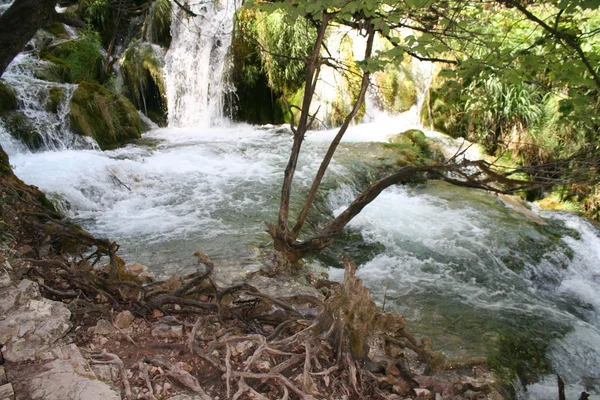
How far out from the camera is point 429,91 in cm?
1006

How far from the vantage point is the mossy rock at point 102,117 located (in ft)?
27.1

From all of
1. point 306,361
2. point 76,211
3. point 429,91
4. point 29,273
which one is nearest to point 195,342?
point 306,361

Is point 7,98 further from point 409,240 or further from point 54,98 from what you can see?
point 409,240

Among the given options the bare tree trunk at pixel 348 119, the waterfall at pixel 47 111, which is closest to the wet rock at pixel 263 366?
the bare tree trunk at pixel 348 119

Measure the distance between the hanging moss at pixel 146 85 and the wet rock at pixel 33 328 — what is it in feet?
34.6

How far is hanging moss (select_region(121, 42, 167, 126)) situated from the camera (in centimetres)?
1188

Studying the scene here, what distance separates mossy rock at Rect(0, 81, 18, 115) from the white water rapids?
281 millimetres

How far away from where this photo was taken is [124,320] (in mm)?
2092

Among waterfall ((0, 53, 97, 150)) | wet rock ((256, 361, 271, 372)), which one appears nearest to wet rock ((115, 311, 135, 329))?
wet rock ((256, 361, 271, 372))

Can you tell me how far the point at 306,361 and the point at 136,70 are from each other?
12055mm

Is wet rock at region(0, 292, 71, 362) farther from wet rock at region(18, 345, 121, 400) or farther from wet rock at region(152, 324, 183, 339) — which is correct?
wet rock at region(152, 324, 183, 339)

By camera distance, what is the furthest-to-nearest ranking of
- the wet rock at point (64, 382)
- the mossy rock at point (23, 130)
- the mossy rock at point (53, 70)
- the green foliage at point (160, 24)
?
the green foliage at point (160, 24)
the mossy rock at point (53, 70)
the mossy rock at point (23, 130)
the wet rock at point (64, 382)

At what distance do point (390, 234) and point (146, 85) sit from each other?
30.5 ft

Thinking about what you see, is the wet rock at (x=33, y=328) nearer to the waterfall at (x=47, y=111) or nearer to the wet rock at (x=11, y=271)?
the wet rock at (x=11, y=271)
